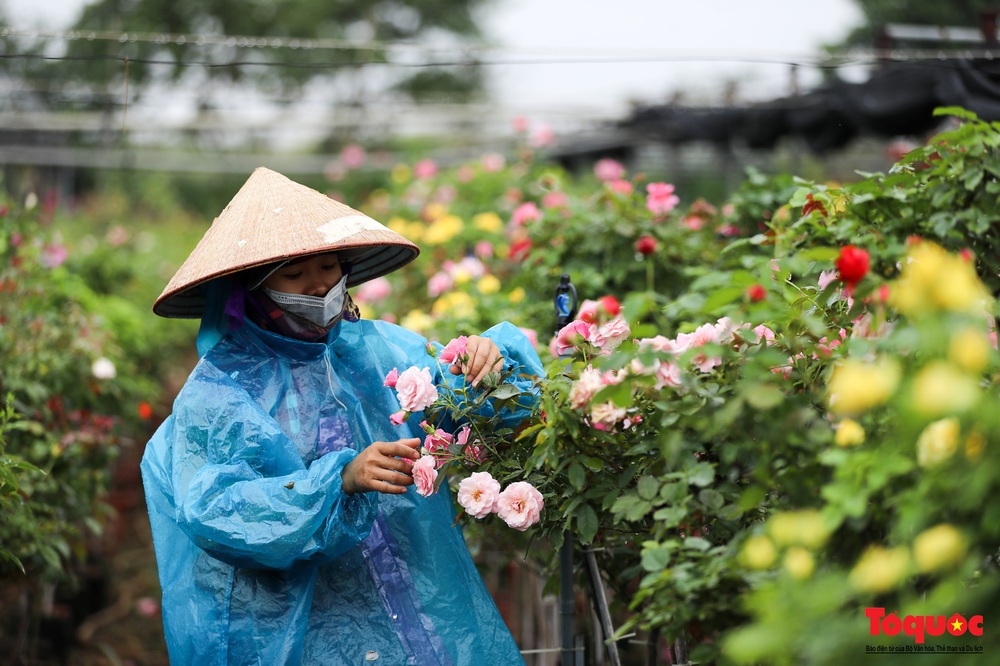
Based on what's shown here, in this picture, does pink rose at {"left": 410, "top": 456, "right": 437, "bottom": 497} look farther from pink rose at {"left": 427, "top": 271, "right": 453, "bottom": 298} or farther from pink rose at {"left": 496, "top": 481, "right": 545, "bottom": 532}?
pink rose at {"left": 427, "top": 271, "right": 453, "bottom": 298}

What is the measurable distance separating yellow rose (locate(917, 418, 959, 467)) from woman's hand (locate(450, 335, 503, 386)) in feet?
3.25

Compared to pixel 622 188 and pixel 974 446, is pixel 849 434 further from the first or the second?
pixel 622 188

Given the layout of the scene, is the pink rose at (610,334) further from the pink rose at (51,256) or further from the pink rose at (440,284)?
the pink rose at (51,256)

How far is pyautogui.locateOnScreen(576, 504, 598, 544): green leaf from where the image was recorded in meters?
1.66

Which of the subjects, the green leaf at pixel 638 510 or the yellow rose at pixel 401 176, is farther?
the yellow rose at pixel 401 176

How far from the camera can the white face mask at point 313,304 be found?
1970 millimetres

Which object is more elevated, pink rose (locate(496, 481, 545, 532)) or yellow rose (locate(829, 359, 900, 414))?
yellow rose (locate(829, 359, 900, 414))

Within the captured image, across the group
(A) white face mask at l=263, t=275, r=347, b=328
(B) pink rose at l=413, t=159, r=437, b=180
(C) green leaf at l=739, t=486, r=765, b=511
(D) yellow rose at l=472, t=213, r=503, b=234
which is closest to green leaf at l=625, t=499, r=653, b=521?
(C) green leaf at l=739, t=486, r=765, b=511

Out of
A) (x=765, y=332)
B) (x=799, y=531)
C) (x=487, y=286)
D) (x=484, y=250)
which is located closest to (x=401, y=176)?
(x=484, y=250)

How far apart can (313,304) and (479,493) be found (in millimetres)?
581

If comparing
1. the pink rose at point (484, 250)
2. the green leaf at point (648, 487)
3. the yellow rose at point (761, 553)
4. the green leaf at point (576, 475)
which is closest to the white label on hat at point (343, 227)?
the green leaf at point (576, 475)

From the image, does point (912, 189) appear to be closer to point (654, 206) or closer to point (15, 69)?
point (654, 206)

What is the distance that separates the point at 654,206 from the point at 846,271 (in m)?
2.01

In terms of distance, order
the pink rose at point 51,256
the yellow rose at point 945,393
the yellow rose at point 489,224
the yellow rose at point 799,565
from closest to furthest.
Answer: the yellow rose at point 945,393
the yellow rose at point 799,565
the pink rose at point 51,256
the yellow rose at point 489,224
